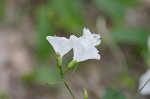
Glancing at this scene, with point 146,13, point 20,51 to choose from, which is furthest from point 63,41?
point 146,13

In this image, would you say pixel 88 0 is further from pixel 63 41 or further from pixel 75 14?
pixel 63 41

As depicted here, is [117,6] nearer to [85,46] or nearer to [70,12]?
[70,12]

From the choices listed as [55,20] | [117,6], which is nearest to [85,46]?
[117,6]

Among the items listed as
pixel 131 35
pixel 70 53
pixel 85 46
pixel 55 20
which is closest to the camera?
pixel 85 46

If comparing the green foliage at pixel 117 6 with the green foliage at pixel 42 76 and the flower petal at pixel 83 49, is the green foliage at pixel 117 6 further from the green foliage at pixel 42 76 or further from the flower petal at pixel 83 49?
the flower petal at pixel 83 49

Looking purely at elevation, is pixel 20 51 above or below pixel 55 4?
below

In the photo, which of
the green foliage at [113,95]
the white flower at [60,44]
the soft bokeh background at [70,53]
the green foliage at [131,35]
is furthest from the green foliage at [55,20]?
the white flower at [60,44]

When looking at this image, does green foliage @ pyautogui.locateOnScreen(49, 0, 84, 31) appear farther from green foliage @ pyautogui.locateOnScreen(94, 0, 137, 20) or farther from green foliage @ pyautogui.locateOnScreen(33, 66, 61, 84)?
green foliage @ pyautogui.locateOnScreen(33, 66, 61, 84)

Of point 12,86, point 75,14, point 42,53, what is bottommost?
point 12,86

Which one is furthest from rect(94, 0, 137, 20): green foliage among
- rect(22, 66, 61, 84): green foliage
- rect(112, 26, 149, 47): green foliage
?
rect(22, 66, 61, 84): green foliage
